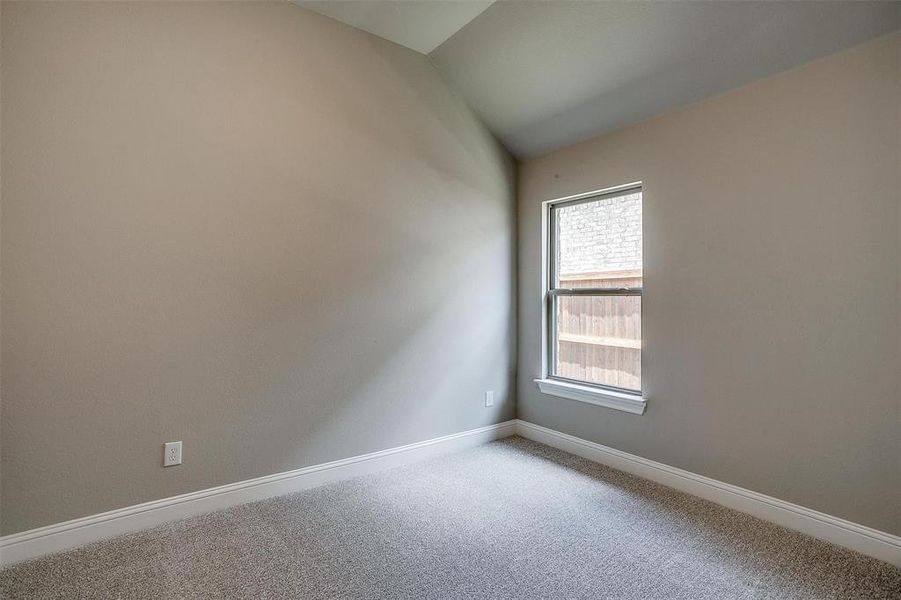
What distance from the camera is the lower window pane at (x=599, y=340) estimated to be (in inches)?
118

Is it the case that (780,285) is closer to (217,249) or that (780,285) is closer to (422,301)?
(422,301)

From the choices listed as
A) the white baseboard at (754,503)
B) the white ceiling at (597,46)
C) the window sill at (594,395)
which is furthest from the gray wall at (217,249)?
the white baseboard at (754,503)

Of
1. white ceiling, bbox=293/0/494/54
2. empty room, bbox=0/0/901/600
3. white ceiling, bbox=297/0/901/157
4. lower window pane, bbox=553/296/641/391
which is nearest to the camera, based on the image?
empty room, bbox=0/0/901/600

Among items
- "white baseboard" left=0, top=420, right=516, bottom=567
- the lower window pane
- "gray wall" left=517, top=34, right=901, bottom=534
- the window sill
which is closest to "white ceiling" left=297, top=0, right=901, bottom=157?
"gray wall" left=517, top=34, right=901, bottom=534

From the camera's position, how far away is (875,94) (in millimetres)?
1981

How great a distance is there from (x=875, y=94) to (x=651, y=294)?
4.45 feet

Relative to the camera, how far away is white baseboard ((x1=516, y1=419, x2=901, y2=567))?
77.4 inches

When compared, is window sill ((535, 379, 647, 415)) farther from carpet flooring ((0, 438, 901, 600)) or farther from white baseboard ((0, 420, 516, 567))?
white baseboard ((0, 420, 516, 567))

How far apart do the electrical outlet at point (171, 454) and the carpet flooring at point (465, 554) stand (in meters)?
0.29

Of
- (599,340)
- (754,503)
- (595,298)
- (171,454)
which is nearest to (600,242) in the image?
(595,298)

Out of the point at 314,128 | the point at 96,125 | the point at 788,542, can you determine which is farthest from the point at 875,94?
the point at 96,125

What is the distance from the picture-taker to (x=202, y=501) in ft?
7.61

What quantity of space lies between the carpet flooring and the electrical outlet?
0.96 feet

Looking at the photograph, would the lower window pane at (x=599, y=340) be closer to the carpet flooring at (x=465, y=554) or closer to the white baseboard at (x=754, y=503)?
the white baseboard at (x=754, y=503)
